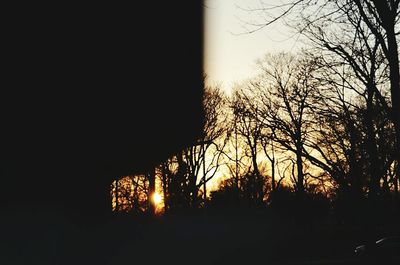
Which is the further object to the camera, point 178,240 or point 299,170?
point 299,170

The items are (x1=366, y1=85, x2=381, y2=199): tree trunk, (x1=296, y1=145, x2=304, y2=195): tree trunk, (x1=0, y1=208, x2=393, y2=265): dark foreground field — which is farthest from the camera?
(x1=296, y1=145, x2=304, y2=195): tree trunk

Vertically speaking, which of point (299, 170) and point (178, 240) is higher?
point (299, 170)

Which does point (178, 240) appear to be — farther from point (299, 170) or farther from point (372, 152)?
point (299, 170)

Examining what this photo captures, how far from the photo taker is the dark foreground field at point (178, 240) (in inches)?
260

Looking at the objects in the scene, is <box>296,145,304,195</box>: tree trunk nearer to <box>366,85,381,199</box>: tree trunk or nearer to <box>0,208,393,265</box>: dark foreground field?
<box>0,208,393,265</box>: dark foreground field

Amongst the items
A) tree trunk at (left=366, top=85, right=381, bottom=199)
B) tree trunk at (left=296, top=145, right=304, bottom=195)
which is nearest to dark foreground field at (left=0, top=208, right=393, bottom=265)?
tree trunk at (left=296, top=145, right=304, bottom=195)

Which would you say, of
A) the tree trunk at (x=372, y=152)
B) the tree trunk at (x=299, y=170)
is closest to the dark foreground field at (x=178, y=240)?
the tree trunk at (x=299, y=170)

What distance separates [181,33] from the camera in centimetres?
685

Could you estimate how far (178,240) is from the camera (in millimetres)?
19859

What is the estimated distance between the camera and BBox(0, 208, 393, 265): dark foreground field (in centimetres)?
660

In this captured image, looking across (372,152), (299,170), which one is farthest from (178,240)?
(299,170)

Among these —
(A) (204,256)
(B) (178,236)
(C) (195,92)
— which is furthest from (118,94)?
(A) (204,256)

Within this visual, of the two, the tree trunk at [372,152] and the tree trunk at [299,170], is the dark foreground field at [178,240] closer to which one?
the tree trunk at [299,170]

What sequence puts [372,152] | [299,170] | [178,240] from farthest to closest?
[299,170] < [372,152] < [178,240]
